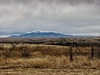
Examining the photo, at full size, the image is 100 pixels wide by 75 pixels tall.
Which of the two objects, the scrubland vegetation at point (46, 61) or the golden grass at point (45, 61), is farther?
the golden grass at point (45, 61)

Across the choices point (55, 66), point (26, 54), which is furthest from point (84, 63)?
point (26, 54)

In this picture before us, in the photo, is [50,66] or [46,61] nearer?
[50,66]

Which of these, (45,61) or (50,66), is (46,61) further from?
(50,66)

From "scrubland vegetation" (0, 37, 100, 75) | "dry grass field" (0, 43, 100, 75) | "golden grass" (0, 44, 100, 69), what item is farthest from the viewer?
"golden grass" (0, 44, 100, 69)

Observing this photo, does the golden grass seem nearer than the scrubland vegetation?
No

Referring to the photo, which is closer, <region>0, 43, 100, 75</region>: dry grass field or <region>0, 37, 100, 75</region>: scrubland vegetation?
<region>0, 43, 100, 75</region>: dry grass field

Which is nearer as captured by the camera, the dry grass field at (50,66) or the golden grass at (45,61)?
the dry grass field at (50,66)

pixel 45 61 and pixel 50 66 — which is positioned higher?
pixel 45 61

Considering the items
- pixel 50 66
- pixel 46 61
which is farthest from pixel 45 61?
pixel 50 66

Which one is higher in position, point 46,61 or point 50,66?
point 46,61

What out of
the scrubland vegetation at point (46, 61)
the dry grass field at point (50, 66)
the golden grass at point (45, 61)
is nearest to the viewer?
the dry grass field at point (50, 66)

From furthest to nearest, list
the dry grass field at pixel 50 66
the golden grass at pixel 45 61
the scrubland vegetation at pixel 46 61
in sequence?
the golden grass at pixel 45 61, the scrubland vegetation at pixel 46 61, the dry grass field at pixel 50 66

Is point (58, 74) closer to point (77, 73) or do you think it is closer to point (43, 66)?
point (77, 73)

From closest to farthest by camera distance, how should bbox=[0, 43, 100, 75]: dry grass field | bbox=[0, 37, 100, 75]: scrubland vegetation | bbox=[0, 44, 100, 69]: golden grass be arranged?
bbox=[0, 43, 100, 75]: dry grass field < bbox=[0, 37, 100, 75]: scrubland vegetation < bbox=[0, 44, 100, 69]: golden grass
